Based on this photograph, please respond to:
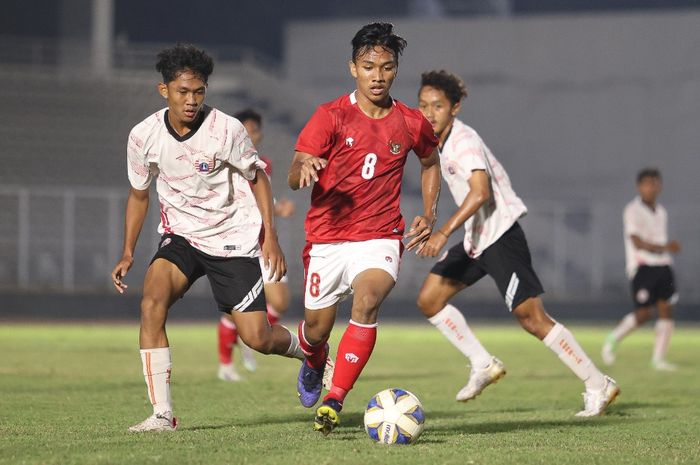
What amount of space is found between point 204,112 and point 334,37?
30606mm

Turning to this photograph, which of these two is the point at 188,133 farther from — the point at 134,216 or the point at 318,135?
the point at 318,135

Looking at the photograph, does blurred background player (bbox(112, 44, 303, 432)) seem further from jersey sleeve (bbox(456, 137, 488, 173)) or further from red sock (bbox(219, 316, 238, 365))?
red sock (bbox(219, 316, 238, 365))

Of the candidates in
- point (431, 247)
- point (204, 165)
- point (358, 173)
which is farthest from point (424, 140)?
point (204, 165)

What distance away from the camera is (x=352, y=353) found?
6.71 metres

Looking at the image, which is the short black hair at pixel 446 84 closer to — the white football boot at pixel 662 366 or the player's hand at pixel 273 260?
the player's hand at pixel 273 260

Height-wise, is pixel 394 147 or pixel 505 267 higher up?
pixel 394 147

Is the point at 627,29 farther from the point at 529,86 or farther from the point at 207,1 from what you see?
the point at 207,1

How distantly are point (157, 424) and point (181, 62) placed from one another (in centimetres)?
208

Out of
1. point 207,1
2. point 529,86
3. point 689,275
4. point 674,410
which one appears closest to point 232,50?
point 207,1

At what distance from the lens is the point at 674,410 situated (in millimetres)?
9109

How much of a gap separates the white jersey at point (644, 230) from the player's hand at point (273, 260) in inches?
333

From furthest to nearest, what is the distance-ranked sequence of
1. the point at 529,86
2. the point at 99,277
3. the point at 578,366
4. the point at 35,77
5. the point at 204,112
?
the point at 529,86 → the point at 35,77 → the point at 99,277 → the point at 578,366 → the point at 204,112

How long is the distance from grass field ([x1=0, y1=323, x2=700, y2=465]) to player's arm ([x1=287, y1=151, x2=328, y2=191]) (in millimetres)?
1378

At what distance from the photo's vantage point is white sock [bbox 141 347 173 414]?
7.08 meters
